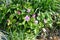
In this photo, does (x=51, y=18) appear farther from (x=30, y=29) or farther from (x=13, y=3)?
(x=13, y=3)

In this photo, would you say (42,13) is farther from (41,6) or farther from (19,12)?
(19,12)

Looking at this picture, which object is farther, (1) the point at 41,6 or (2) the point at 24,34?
(1) the point at 41,6

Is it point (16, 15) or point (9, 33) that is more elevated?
point (16, 15)

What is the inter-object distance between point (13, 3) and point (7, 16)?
304 millimetres

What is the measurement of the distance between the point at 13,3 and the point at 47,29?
85cm

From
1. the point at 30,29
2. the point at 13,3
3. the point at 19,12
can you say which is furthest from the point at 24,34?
the point at 13,3

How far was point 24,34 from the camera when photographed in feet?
12.9

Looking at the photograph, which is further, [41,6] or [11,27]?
[41,6]

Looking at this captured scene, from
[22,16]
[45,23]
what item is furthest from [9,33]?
[45,23]

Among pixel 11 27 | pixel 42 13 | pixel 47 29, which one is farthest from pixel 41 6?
pixel 11 27

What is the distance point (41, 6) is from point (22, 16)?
1.63ft

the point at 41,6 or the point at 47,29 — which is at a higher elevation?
the point at 41,6

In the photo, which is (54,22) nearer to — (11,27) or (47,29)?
(47,29)

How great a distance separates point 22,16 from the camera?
13.1ft
